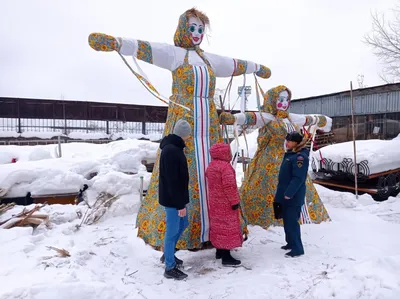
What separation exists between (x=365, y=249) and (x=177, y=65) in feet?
9.80

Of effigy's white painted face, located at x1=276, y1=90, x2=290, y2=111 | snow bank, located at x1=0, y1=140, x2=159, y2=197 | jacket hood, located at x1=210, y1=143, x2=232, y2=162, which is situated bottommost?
snow bank, located at x1=0, y1=140, x2=159, y2=197

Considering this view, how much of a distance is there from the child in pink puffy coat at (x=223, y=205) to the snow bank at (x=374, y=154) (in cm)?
503

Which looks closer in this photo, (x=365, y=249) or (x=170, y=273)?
(x=170, y=273)

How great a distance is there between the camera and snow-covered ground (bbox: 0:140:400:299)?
2.27 metres

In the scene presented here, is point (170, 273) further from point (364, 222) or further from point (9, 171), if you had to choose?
point (9, 171)

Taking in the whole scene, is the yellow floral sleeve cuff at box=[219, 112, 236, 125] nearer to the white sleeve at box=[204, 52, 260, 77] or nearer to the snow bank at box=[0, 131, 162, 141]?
the white sleeve at box=[204, 52, 260, 77]

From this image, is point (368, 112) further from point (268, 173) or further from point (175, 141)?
point (175, 141)

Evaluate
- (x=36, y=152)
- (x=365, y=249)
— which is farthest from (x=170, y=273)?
(x=36, y=152)

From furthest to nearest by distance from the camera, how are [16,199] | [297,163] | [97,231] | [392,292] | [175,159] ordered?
[16,199]
[97,231]
[297,163]
[175,159]
[392,292]

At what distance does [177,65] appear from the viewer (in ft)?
11.1

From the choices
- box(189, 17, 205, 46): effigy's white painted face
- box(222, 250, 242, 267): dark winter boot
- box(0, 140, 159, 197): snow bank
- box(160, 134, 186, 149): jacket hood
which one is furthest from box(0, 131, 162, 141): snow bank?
box(222, 250, 242, 267): dark winter boot

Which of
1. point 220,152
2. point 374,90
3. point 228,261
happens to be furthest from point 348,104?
point 228,261

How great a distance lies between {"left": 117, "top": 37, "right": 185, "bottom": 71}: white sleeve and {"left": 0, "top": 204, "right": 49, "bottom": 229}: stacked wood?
2.40 m

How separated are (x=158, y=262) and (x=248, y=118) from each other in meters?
2.18
